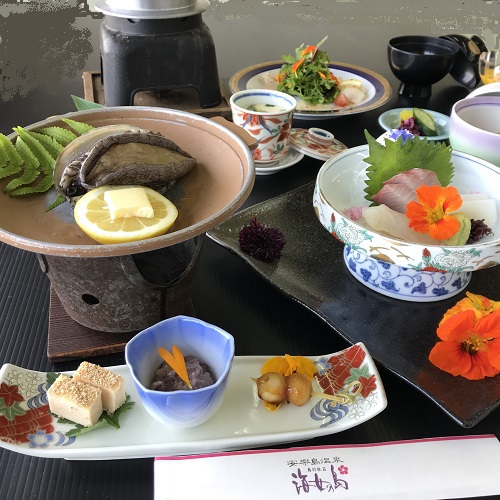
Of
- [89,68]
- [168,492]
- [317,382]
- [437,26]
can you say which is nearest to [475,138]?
[317,382]

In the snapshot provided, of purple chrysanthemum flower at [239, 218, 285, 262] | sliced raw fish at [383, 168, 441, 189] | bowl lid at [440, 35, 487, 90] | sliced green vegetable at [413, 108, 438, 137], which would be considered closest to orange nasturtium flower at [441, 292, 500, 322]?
sliced raw fish at [383, 168, 441, 189]

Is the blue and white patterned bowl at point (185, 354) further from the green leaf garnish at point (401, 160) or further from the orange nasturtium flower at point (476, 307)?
the green leaf garnish at point (401, 160)

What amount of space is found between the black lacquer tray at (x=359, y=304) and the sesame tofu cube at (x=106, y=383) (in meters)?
0.33

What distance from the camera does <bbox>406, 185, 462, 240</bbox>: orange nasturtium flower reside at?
85cm

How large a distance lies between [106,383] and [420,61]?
4.62 ft

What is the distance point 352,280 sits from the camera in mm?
979

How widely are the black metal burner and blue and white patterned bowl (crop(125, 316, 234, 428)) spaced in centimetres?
89

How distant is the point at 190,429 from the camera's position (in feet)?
2.23

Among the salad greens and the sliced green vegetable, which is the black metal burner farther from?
the sliced green vegetable

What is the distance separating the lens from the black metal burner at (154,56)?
53.4 inches

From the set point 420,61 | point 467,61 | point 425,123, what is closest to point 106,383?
point 425,123

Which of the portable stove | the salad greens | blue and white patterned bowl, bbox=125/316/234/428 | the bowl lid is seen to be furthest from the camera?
the bowl lid

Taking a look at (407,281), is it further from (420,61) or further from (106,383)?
(420,61)

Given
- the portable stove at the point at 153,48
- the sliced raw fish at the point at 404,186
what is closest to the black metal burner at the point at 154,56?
the portable stove at the point at 153,48
